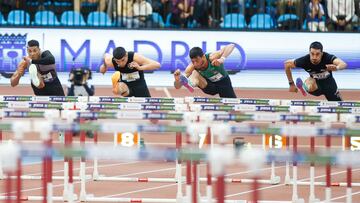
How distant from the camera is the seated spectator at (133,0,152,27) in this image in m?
27.4

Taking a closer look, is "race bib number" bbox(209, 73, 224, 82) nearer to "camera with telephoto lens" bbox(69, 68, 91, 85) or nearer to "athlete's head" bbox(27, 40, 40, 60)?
"athlete's head" bbox(27, 40, 40, 60)

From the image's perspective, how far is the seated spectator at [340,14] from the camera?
27500mm

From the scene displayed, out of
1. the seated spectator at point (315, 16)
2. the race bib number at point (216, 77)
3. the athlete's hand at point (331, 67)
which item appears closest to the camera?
the athlete's hand at point (331, 67)

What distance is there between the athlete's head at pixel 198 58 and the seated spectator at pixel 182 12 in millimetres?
10090

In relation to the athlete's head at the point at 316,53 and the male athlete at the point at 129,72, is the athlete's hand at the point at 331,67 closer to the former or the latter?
the athlete's head at the point at 316,53

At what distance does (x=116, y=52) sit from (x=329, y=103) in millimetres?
3905

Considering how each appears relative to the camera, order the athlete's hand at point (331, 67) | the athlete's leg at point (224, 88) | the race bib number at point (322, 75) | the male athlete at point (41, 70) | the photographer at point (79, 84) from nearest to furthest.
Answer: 1. the athlete's hand at point (331, 67)
2. the race bib number at point (322, 75)
3. the male athlete at point (41, 70)
4. the athlete's leg at point (224, 88)
5. the photographer at point (79, 84)

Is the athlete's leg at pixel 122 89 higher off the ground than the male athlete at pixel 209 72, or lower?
lower

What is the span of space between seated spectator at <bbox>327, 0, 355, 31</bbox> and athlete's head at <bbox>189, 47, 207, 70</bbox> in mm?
10547

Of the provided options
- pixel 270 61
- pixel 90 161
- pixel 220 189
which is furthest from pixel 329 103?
pixel 270 61

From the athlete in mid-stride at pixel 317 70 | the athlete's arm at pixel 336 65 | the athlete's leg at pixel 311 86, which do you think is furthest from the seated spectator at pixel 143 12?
the athlete's arm at pixel 336 65

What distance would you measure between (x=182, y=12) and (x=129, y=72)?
10436 millimetres

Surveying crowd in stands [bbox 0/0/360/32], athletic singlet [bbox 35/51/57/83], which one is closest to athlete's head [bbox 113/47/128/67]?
athletic singlet [bbox 35/51/57/83]

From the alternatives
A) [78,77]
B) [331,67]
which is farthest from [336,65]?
[78,77]
